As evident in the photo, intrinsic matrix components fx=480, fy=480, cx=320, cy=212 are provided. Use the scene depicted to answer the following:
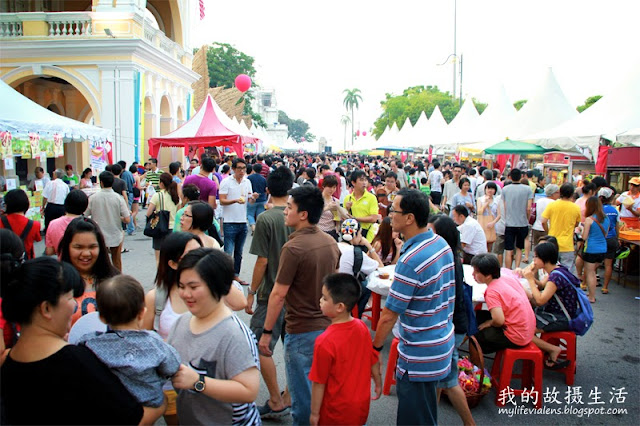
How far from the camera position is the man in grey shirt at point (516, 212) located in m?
8.14

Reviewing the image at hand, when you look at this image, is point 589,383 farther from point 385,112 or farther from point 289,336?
point 385,112

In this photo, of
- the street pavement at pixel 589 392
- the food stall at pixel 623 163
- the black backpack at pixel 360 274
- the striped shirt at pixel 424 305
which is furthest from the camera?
the food stall at pixel 623 163

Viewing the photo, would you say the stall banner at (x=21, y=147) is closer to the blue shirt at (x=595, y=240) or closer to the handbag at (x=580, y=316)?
the handbag at (x=580, y=316)

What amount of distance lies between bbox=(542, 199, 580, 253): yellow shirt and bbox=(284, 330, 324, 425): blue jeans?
17.8 ft

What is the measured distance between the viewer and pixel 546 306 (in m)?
4.79

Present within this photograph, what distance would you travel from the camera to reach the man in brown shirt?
3189mm

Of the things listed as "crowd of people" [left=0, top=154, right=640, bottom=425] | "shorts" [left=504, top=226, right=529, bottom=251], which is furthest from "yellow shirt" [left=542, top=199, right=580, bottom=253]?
"crowd of people" [left=0, top=154, right=640, bottom=425]

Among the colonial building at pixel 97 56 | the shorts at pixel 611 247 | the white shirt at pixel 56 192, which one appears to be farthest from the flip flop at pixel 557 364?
the colonial building at pixel 97 56

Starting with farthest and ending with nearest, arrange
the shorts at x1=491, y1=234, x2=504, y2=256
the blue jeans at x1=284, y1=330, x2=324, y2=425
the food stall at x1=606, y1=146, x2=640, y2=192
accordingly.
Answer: the food stall at x1=606, y1=146, x2=640, y2=192, the shorts at x1=491, y1=234, x2=504, y2=256, the blue jeans at x1=284, y1=330, x2=324, y2=425

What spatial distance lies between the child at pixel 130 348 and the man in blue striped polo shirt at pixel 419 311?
57.0 inches

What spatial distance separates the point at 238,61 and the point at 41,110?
41.0 m

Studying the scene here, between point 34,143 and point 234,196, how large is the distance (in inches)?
191

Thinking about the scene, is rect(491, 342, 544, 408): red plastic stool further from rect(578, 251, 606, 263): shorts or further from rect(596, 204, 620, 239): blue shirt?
rect(596, 204, 620, 239): blue shirt

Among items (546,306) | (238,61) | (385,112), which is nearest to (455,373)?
(546,306)
